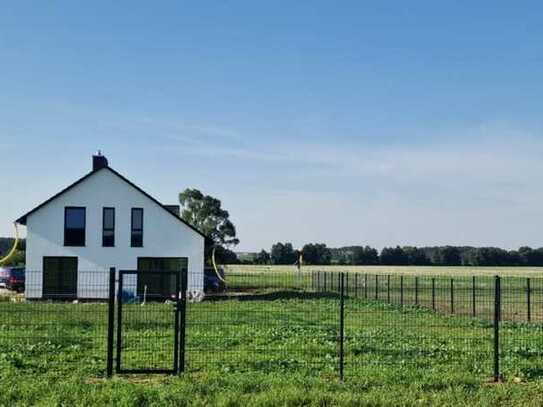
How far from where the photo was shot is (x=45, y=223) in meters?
41.2

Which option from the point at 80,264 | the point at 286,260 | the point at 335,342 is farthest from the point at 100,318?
the point at 286,260

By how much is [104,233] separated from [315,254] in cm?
7429

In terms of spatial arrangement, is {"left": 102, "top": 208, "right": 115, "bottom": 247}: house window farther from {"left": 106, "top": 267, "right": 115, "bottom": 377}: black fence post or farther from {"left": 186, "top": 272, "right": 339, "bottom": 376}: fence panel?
{"left": 106, "top": 267, "right": 115, "bottom": 377}: black fence post

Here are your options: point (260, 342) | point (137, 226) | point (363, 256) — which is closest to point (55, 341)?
point (260, 342)

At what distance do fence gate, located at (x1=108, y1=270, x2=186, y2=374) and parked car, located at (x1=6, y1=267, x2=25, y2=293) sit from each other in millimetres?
24191

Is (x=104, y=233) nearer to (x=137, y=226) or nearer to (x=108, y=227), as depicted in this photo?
(x=108, y=227)

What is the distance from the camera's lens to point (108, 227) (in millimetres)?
41844

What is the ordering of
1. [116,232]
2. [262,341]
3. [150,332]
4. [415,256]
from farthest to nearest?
[415,256] → [116,232] → [150,332] → [262,341]

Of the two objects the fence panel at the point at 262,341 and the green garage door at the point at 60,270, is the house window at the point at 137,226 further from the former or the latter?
the fence panel at the point at 262,341

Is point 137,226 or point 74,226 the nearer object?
point 74,226

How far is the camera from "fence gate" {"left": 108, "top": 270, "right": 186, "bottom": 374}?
11531mm

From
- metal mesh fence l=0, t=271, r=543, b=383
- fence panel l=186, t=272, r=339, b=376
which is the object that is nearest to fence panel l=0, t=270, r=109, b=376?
metal mesh fence l=0, t=271, r=543, b=383

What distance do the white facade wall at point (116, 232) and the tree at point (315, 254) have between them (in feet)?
231

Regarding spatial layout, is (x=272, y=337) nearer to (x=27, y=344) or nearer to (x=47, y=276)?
(x=27, y=344)
